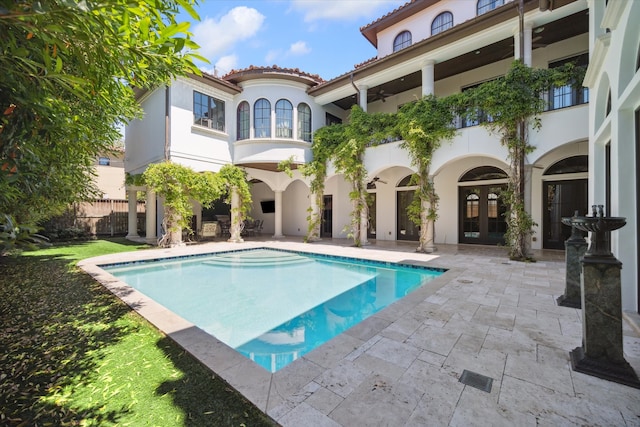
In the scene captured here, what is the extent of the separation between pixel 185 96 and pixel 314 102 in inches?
232

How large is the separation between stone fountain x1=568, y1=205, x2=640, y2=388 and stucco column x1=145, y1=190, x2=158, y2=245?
49.5 feet

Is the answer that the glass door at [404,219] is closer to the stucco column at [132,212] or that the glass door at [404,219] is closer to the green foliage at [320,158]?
the green foliage at [320,158]

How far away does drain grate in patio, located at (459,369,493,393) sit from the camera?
253 centimetres

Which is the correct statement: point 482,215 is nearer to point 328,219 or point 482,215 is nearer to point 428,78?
point 428,78

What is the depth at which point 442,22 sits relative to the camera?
Answer: 40.2 ft

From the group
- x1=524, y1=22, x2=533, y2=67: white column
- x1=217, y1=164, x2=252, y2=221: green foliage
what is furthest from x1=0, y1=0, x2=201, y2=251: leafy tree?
x1=217, y1=164, x2=252, y2=221: green foliage

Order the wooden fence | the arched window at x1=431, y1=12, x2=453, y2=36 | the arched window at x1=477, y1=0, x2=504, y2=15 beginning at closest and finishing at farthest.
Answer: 1. the arched window at x1=477, y1=0, x2=504, y2=15
2. the arched window at x1=431, y1=12, x2=453, y2=36
3. the wooden fence

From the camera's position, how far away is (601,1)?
5629 millimetres

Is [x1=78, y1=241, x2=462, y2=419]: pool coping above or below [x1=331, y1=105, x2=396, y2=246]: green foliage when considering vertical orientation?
below

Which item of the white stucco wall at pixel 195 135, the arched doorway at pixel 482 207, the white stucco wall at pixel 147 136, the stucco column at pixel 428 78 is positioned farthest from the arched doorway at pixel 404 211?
the white stucco wall at pixel 147 136

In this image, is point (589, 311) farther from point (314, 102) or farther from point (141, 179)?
point (141, 179)

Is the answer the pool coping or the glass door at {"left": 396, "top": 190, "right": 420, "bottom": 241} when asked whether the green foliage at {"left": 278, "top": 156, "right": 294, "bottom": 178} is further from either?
the pool coping

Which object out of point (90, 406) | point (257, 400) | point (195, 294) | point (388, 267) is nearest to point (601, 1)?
point (388, 267)

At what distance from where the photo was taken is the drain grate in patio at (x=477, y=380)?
2.53 m
